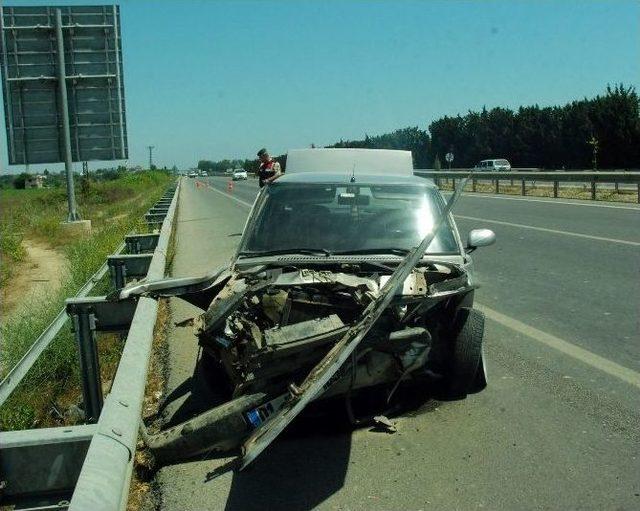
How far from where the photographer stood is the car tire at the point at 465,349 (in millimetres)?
4883

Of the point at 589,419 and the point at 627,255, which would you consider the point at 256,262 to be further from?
the point at 627,255

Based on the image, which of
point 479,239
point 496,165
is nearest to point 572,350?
point 479,239

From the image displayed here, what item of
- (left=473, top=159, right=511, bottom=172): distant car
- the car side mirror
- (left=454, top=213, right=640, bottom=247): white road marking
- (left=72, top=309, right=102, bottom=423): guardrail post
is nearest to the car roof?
the car side mirror

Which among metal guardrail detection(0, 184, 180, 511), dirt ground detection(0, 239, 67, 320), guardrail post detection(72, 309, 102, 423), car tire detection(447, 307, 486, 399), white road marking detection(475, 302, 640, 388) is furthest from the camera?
dirt ground detection(0, 239, 67, 320)

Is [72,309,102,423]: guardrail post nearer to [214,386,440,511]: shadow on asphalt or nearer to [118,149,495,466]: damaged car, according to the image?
[118,149,495,466]: damaged car

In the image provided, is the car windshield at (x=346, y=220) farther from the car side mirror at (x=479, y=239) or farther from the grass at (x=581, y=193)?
the grass at (x=581, y=193)

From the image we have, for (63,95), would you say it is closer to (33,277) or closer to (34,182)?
(33,277)

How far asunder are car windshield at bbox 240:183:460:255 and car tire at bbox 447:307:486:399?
586 mm

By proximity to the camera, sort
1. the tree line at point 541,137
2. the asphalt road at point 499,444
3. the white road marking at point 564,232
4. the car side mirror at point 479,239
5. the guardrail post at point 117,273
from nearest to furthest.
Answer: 1. the asphalt road at point 499,444
2. the car side mirror at point 479,239
3. the guardrail post at point 117,273
4. the white road marking at point 564,232
5. the tree line at point 541,137

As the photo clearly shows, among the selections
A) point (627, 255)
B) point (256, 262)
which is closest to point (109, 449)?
point (256, 262)

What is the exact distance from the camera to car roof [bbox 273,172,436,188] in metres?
5.93

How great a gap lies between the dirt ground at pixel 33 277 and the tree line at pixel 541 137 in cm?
2962

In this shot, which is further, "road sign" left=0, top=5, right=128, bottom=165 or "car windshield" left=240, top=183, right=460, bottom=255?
"road sign" left=0, top=5, right=128, bottom=165

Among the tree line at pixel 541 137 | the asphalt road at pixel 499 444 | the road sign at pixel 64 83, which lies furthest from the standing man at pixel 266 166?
the tree line at pixel 541 137
